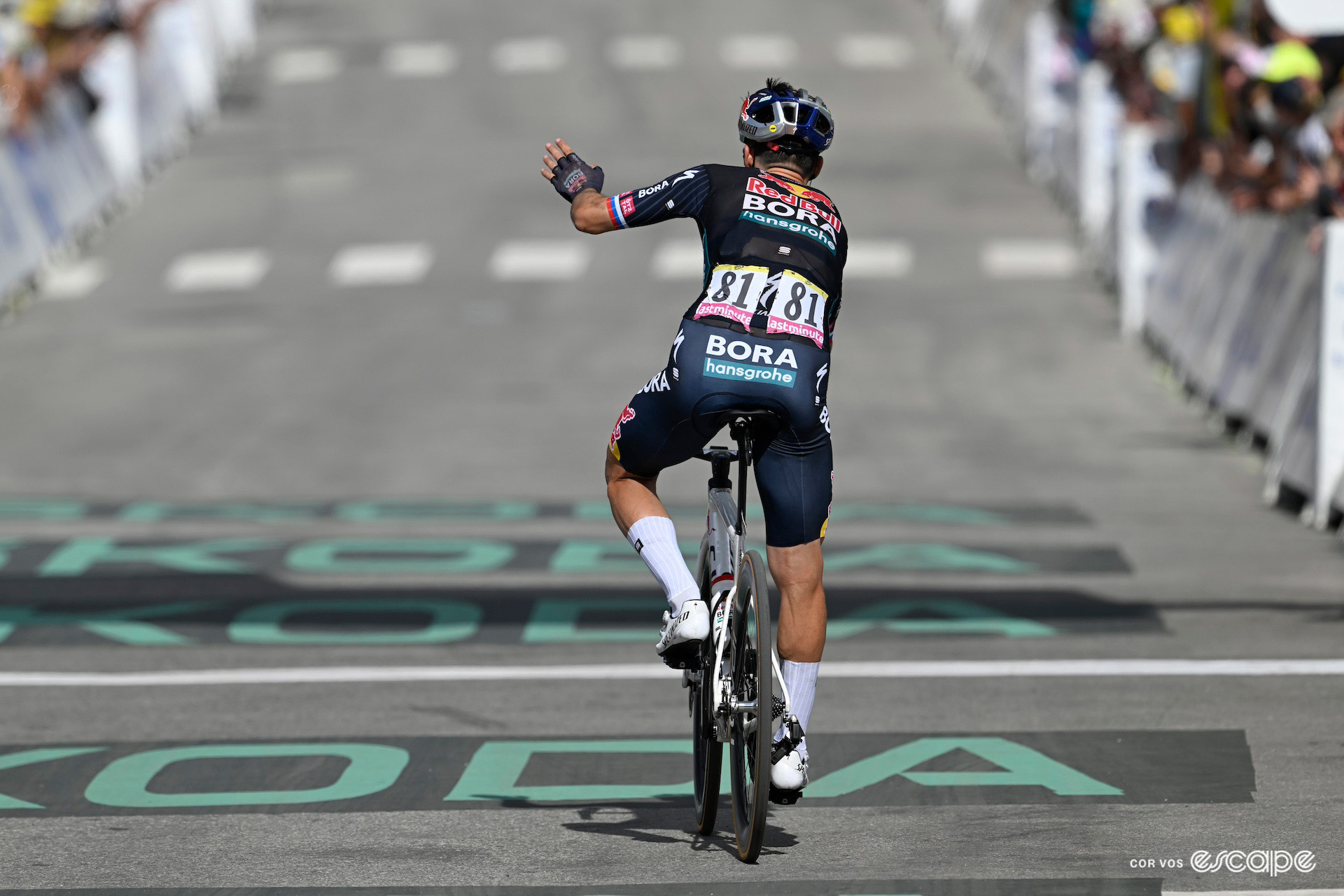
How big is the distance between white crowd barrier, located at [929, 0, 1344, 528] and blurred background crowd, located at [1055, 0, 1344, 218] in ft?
1.00

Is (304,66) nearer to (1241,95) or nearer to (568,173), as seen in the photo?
(1241,95)

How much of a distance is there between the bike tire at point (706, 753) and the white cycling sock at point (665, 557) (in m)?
0.18

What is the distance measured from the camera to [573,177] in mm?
6859

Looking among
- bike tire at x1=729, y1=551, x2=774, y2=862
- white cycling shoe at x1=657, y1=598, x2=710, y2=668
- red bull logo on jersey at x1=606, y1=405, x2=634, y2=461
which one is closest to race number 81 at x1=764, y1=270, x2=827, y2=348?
red bull logo on jersey at x1=606, y1=405, x2=634, y2=461

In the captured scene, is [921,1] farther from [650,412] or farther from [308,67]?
[650,412]

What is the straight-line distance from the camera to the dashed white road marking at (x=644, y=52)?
124 feet

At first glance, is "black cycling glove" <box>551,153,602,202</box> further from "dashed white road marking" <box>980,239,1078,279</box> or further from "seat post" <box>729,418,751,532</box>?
"dashed white road marking" <box>980,239,1078,279</box>

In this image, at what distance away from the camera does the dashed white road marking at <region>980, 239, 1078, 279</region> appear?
2417cm

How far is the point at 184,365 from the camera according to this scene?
20.3 metres

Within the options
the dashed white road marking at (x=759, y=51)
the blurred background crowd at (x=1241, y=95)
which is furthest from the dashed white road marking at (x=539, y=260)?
the dashed white road marking at (x=759, y=51)

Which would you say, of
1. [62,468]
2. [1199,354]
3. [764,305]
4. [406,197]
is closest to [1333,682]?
[764,305]

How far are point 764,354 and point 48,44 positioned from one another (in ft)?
77.0

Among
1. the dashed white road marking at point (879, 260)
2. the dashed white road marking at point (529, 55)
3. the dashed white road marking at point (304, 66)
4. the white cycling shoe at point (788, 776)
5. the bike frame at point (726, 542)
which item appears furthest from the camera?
the dashed white road marking at point (529, 55)

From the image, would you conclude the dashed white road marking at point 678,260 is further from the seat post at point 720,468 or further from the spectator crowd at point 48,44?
the seat post at point 720,468
